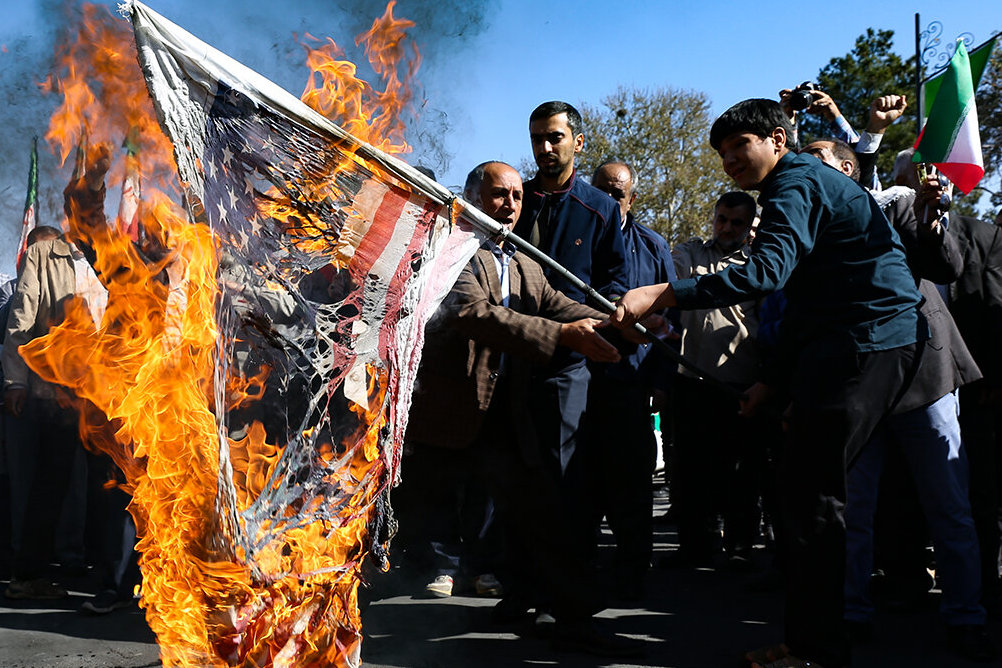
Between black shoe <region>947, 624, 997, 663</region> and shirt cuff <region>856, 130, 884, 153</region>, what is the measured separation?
2755 millimetres

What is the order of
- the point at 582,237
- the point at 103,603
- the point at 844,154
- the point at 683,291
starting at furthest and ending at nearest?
1. the point at 582,237
2. the point at 103,603
3. the point at 844,154
4. the point at 683,291

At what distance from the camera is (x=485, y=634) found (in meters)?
4.57

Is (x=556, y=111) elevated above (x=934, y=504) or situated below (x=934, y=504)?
above

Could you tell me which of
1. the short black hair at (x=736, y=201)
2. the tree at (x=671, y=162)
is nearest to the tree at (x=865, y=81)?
the tree at (x=671, y=162)

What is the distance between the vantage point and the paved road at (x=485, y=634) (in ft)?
13.4

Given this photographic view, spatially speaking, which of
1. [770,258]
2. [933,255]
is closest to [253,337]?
[770,258]

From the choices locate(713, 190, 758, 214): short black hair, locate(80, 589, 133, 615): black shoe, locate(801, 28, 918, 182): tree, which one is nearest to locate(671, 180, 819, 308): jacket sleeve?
locate(713, 190, 758, 214): short black hair

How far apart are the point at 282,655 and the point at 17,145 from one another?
2.26m

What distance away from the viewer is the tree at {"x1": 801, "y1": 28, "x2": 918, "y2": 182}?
33031 millimetres

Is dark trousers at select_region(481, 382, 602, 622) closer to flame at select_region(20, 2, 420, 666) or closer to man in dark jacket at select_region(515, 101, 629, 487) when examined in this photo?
man in dark jacket at select_region(515, 101, 629, 487)

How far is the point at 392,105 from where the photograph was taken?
12.5 ft

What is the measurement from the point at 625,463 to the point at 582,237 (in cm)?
130

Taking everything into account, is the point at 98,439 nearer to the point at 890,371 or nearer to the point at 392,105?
the point at 392,105

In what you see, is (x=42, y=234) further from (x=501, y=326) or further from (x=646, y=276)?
(x=646, y=276)
